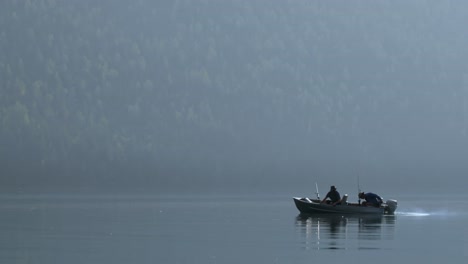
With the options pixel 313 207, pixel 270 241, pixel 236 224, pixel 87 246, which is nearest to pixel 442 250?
pixel 270 241

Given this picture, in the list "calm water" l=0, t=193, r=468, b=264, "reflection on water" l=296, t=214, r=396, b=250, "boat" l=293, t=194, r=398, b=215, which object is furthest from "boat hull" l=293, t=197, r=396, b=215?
"calm water" l=0, t=193, r=468, b=264

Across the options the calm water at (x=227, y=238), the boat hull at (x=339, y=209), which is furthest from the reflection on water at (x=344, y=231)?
the boat hull at (x=339, y=209)

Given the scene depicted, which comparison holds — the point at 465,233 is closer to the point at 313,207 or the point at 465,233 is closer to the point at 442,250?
the point at 442,250

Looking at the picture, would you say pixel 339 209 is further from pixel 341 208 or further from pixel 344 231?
pixel 344 231

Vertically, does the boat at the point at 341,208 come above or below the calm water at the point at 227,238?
above

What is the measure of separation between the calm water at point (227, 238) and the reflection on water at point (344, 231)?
→ 5 cm

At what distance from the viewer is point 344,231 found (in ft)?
221

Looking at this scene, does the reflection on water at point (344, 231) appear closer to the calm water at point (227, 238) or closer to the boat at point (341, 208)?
the calm water at point (227, 238)

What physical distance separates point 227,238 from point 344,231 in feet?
28.9

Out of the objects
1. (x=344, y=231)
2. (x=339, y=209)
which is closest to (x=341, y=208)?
(x=339, y=209)

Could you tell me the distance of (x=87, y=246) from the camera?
55281mm

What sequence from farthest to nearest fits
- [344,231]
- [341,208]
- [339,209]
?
[339,209] < [341,208] < [344,231]

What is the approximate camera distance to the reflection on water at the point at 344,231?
190 feet

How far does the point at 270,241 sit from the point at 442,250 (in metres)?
8.85
